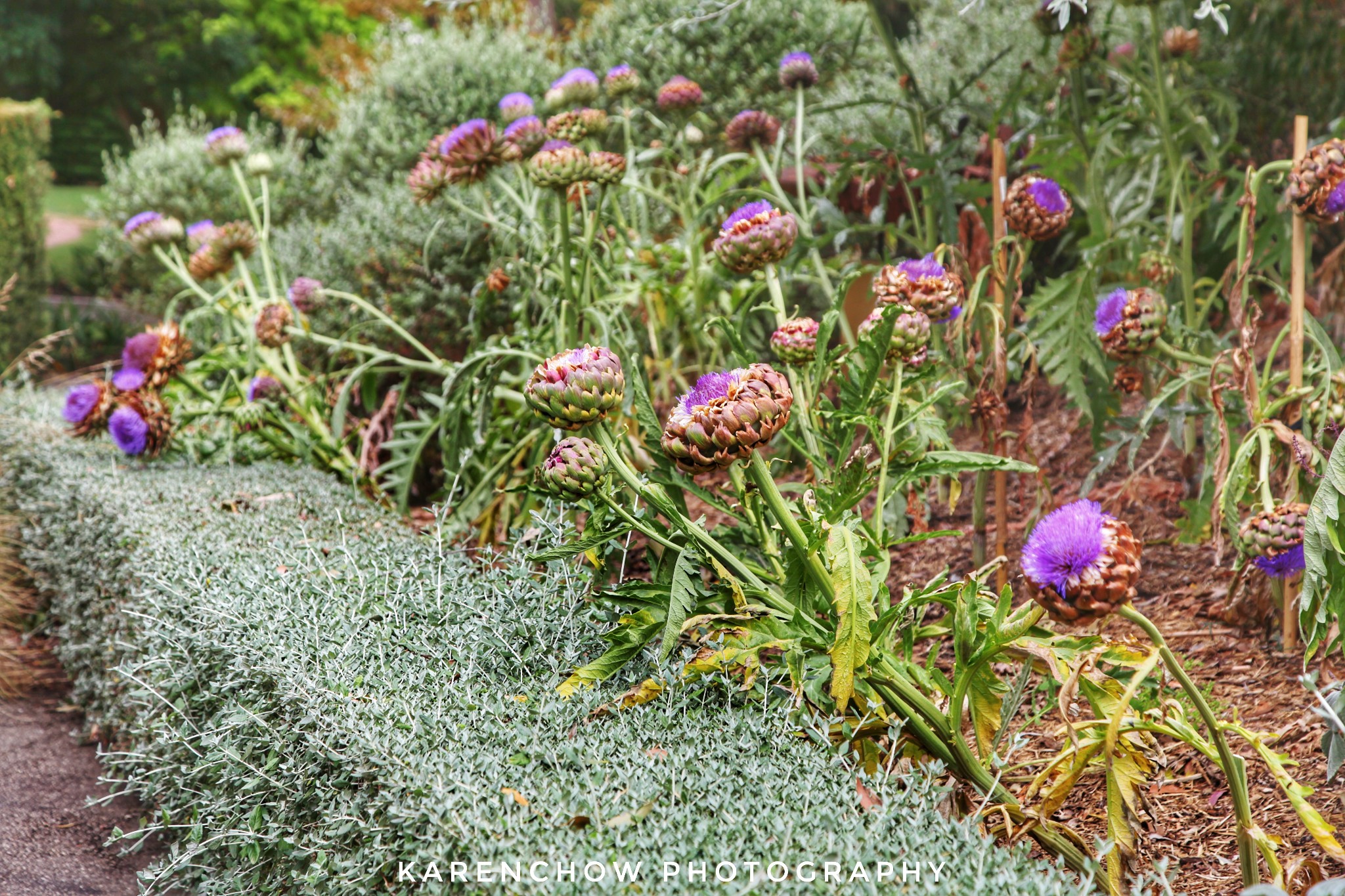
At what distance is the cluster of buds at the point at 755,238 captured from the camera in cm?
182

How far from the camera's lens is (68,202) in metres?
12.0

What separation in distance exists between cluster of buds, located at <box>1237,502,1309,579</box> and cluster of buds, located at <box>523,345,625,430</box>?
95cm

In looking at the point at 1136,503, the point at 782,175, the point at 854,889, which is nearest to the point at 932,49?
the point at 782,175

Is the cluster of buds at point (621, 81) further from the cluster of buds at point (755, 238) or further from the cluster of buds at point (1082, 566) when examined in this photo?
the cluster of buds at point (1082, 566)

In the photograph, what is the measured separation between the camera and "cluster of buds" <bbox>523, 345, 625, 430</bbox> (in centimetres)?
143

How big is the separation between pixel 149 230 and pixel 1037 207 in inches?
99.9

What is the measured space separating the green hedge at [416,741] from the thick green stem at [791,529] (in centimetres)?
20

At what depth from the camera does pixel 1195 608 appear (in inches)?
83.8

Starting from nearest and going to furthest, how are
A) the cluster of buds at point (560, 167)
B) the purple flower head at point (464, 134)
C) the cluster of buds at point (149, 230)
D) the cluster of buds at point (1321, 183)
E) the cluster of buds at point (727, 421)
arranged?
the cluster of buds at point (727, 421), the cluster of buds at point (1321, 183), the cluster of buds at point (560, 167), the purple flower head at point (464, 134), the cluster of buds at point (149, 230)

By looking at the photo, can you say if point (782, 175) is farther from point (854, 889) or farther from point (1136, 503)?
point (854, 889)

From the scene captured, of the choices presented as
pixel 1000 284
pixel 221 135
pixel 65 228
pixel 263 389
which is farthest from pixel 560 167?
pixel 65 228

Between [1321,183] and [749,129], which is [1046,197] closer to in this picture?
[1321,183]

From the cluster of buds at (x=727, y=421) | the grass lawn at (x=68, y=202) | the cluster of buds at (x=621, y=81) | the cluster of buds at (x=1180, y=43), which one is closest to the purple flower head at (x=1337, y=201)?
the cluster of buds at (x=727, y=421)

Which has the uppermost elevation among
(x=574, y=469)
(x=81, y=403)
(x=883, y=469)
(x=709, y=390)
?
(x=709, y=390)
